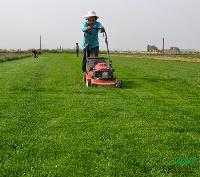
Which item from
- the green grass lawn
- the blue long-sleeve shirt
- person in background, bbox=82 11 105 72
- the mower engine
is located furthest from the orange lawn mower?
the green grass lawn

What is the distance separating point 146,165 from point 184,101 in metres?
5.83

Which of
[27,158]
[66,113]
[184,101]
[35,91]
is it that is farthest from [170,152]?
[35,91]

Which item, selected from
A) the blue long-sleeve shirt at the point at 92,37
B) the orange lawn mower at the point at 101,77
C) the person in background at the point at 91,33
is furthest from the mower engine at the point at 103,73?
the blue long-sleeve shirt at the point at 92,37

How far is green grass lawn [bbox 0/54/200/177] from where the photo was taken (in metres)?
5.44

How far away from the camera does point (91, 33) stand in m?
15.8

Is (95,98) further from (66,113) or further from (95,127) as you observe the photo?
(95,127)

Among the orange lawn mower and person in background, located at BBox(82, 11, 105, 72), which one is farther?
person in background, located at BBox(82, 11, 105, 72)

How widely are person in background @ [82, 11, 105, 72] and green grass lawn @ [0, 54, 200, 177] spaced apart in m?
3.86

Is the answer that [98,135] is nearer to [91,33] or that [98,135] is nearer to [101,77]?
[101,77]

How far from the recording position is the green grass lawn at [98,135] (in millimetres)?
5441

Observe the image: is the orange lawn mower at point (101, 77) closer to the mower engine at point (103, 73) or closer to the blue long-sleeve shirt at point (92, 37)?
the mower engine at point (103, 73)

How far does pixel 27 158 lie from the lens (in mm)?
5789

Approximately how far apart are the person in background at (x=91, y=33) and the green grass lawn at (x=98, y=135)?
12.7 feet

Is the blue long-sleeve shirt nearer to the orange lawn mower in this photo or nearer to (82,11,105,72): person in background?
(82,11,105,72): person in background
